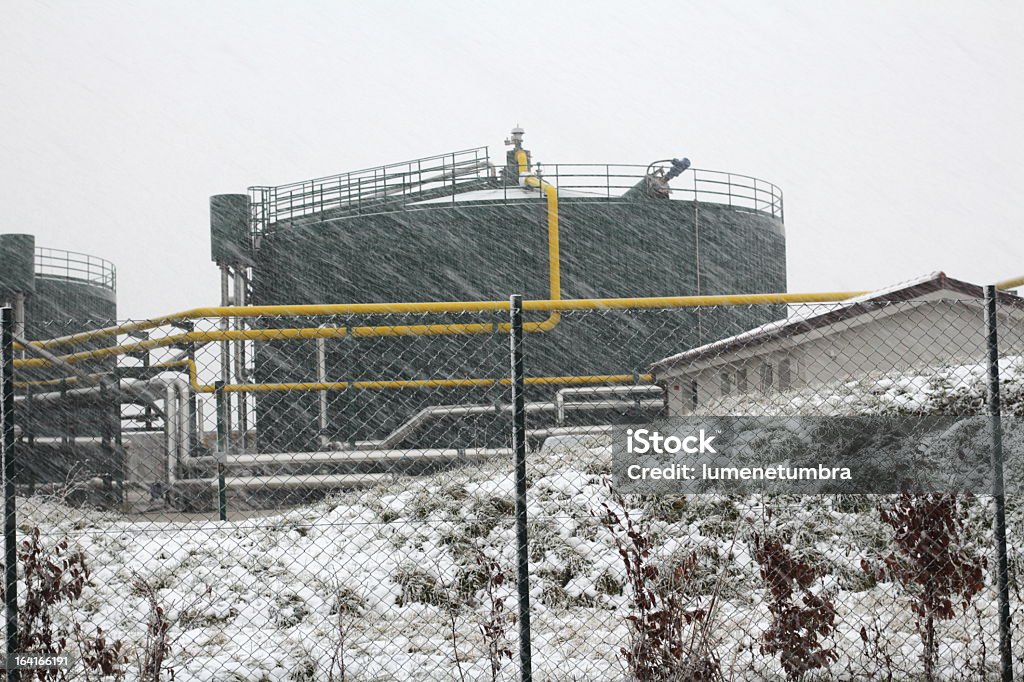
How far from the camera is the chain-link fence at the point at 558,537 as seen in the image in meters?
4.55

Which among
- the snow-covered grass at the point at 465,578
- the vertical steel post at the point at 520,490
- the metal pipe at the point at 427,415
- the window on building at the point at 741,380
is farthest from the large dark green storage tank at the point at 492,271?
the vertical steel post at the point at 520,490

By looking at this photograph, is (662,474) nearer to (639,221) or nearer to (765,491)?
(765,491)

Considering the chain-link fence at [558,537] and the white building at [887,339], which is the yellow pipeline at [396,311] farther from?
the white building at [887,339]

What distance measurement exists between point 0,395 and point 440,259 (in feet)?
38.0

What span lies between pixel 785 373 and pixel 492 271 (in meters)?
6.36

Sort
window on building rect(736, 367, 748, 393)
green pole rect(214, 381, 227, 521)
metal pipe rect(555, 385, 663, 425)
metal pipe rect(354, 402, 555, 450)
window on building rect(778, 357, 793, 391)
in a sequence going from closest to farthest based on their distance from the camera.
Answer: green pole rect(214, 381, 227, 521) < window on building rect(778, 357, 793, 391) < metal pipe rect(555, 385, 663, 425) < metal pipe rect(354, 402, 555, 450) < window on building rect(736, 367, 748, 393)

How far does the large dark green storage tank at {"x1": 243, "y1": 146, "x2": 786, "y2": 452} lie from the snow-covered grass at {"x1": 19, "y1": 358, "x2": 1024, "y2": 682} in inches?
234

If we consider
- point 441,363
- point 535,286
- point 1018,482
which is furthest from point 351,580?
point 535,286

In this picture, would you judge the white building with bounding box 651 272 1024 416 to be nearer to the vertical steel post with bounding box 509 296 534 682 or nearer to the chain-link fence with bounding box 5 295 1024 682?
the chain-link fence with bounding box 5 295 1024 682

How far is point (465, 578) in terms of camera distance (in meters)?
6.26

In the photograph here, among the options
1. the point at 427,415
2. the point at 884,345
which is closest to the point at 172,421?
the point at 427,415

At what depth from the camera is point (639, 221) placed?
15773 millimetres

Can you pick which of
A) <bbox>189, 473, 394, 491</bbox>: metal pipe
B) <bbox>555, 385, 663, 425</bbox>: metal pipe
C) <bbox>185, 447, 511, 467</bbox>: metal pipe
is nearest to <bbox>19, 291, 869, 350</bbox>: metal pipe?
<bbox>185, 447, 511, 467</bbox>: metal pipe

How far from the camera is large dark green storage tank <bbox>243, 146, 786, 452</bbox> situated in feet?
44.5
